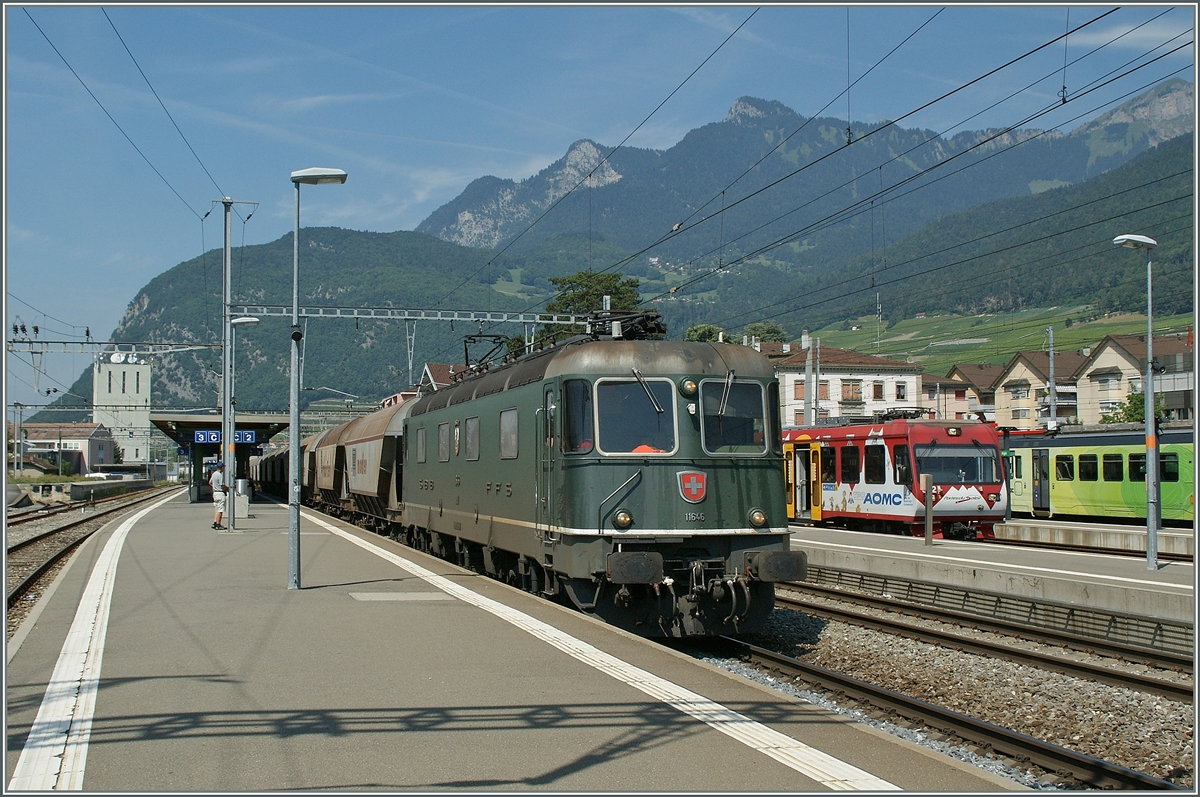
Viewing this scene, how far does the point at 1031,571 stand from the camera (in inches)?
669

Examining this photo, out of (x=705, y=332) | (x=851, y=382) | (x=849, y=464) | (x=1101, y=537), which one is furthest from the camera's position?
(x=705, y=332)

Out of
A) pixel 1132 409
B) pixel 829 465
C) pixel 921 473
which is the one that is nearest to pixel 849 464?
pixel 829 465

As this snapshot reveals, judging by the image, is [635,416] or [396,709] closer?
[396,709]

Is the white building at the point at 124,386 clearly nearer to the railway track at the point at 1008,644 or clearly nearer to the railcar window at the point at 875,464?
the railcar window at the point at 875,464

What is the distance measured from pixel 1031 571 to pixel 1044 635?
4.97 m

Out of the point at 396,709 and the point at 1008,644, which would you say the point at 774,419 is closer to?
the point at 1008,644

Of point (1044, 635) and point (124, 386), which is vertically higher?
point (124, 386)

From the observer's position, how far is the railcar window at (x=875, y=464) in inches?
Answer: 987

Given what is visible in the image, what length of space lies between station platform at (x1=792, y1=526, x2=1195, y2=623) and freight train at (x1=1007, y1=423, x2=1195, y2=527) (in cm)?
654

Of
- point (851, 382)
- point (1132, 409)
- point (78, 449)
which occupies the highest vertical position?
point (851, 382)

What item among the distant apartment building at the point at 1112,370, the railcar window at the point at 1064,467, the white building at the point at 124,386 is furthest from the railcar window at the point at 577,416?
the white building at the point at 124,386

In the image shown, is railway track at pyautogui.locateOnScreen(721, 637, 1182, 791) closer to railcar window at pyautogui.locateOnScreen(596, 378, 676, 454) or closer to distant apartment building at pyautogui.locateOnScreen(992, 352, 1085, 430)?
railcar window at pyautogui.locateOnScreen(596, 378, 676, 454)

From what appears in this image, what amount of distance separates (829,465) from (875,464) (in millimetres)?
Result: 2541

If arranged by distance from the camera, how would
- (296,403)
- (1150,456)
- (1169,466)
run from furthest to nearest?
(1169,466) < (1150,456) < (296,403)
